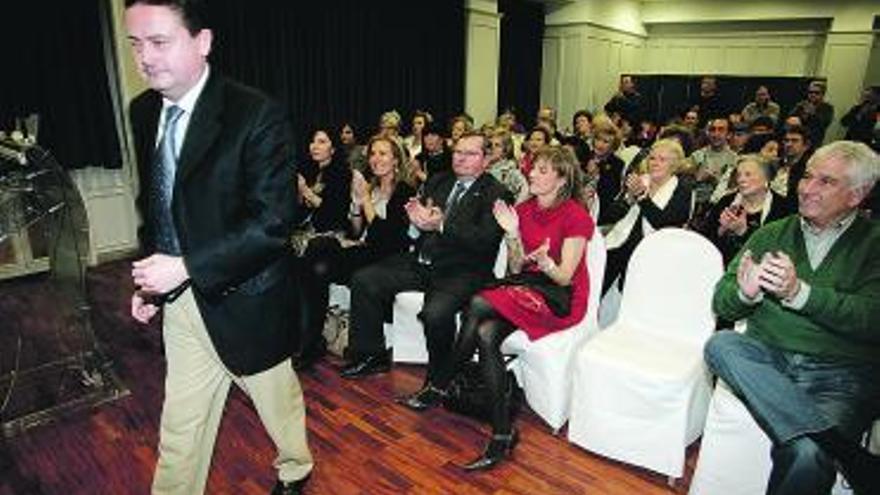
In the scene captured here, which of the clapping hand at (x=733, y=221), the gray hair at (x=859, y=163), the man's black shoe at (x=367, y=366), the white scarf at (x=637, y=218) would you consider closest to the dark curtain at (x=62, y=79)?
the man's black shoe at (x=367, y=366)

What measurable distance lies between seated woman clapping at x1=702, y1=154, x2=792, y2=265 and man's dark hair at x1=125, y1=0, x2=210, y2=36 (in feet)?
8.73

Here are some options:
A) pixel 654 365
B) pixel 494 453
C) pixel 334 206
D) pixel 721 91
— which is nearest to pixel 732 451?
pixel 654 365

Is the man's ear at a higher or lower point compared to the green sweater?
higher

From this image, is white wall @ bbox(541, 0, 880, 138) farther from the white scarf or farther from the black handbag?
the black handbag

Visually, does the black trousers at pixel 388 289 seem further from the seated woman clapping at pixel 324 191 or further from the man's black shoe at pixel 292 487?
the man's black shoe at pixel 292 487

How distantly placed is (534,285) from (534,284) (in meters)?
0.02

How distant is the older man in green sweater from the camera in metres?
1.79

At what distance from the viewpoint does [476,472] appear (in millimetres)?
2354

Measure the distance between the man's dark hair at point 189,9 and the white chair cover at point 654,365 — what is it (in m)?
1.79

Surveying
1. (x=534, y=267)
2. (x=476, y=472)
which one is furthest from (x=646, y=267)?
(x=476, y=472)

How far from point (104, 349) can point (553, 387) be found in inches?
99.5

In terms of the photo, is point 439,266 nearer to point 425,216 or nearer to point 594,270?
point 425,216

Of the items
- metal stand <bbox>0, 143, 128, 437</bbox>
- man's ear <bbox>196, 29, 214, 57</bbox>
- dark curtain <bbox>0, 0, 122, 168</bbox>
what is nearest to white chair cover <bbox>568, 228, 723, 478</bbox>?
man's ear <bbox>196, 29, 214, 57</bbox>

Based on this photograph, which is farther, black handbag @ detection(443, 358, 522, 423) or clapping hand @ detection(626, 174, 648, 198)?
clapping hand @ detection(626, 174, 648, 198)
